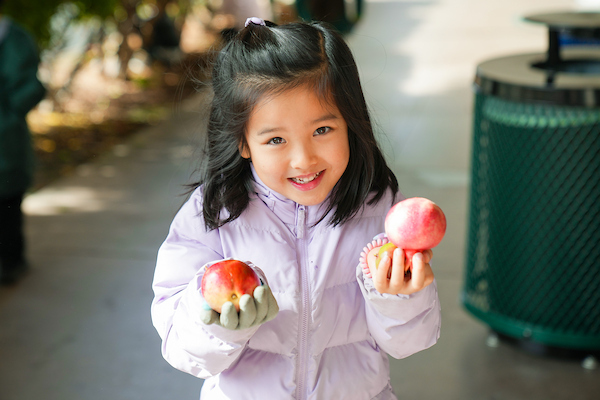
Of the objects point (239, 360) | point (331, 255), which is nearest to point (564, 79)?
point (331, 255)

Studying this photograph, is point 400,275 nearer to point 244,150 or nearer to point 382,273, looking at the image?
point 382,273

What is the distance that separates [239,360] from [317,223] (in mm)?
383

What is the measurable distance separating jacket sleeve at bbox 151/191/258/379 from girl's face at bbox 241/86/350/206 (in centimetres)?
23

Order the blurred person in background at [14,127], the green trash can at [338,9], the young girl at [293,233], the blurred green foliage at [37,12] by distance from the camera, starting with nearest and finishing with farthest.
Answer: the young girl at [293,233] < the blurred person in background at [14,127] < the blurred green foliage at [37,12] < the green trash can at [338,9]

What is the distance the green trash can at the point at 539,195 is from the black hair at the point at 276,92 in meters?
1.38

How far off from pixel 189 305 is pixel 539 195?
1978 millimetres

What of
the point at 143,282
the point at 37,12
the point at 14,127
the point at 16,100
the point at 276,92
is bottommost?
the point at 143,282

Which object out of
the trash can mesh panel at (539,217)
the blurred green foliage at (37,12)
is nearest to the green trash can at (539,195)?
the trash can mesh panel at (539,217)

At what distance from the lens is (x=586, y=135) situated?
2.83 metres

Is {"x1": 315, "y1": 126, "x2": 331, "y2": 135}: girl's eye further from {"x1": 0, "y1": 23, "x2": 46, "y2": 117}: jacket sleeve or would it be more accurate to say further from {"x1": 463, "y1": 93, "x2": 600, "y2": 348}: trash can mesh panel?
{"x1": 0, "y1": 23, "x2": 46, "y2": 117}: jacket sleeve

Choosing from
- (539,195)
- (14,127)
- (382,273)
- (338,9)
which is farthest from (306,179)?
(338,9)

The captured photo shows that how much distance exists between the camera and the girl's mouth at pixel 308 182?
5.00 feet

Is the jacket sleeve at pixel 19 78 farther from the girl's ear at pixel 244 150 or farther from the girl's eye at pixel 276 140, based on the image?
the girl's eye at pixel 276 140

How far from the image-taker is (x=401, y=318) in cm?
154
